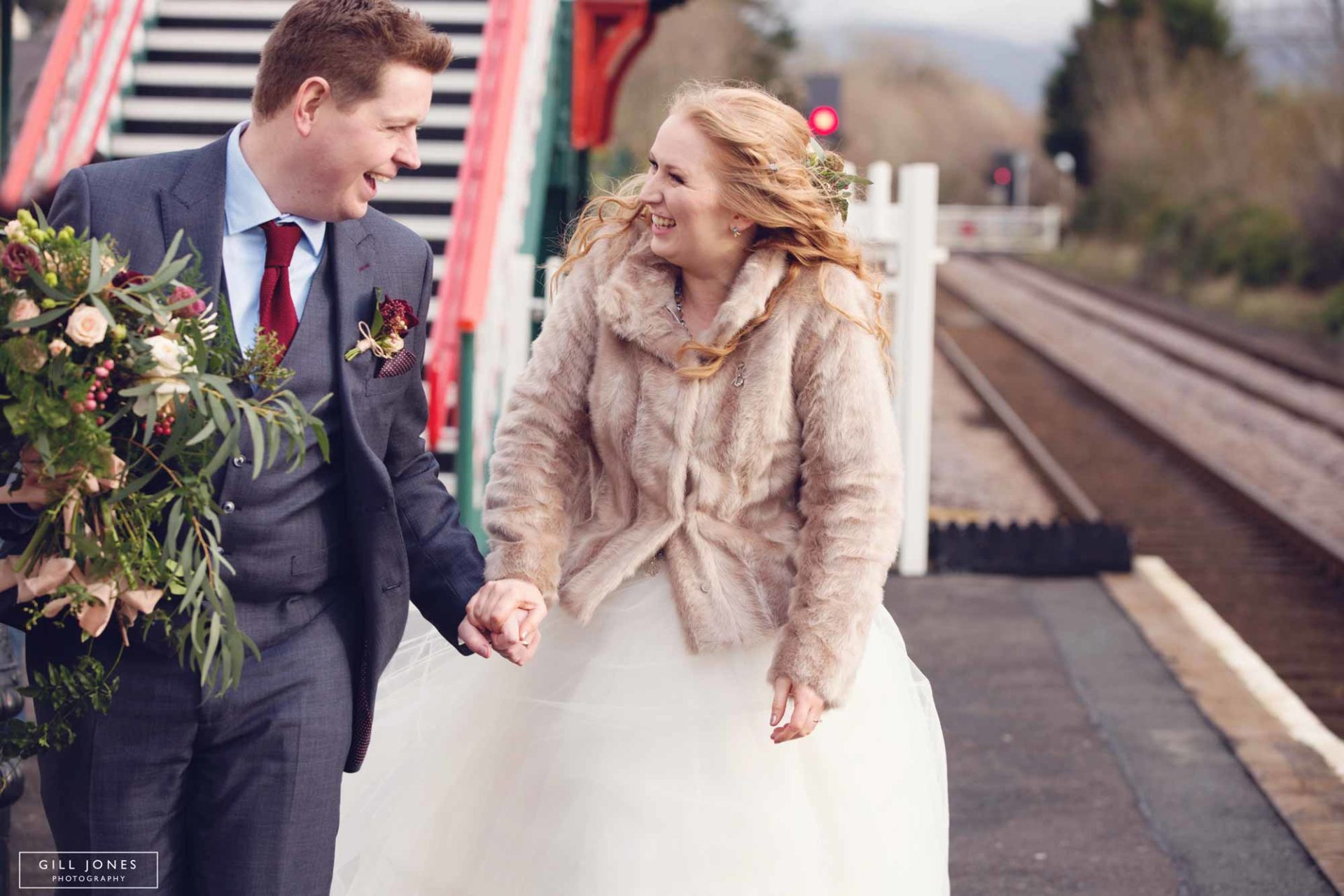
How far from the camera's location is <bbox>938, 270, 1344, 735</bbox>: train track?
8.41 m

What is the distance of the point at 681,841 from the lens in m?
2.86

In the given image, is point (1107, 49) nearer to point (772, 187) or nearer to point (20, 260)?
point (772, 187)

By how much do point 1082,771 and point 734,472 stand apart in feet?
10.2

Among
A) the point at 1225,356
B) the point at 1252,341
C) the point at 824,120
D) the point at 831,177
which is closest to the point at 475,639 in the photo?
the point at 831,177

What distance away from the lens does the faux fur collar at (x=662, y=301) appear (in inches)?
119

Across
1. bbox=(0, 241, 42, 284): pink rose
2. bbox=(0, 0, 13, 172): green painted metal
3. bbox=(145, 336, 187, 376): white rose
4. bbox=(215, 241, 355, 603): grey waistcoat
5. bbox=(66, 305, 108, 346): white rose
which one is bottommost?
bbox=(215, 241, 355, 603): grey waistcoat

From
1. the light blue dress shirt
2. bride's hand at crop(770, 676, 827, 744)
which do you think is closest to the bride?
bride's hand at crop(770, 676, 827, 744)

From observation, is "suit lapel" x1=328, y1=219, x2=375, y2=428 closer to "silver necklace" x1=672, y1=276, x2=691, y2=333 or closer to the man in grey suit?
the man in grey suit

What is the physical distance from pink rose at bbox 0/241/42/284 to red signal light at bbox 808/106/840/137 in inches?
251

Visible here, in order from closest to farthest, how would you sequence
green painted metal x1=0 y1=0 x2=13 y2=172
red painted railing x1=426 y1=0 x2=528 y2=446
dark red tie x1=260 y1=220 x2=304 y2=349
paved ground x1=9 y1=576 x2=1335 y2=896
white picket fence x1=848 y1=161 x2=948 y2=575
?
dark red tie x1=260 y1=220 x2=304 y2=349 < paved ground x1=9 y1=576 x2=1335 y2=896 < red painted railing x1=426 y1=0 x2=528 y2=446 < white picket fence x1=848 y1=161 x2=948 y2=575 < green painted metal x1=0 y1=0 x2=13 y2=172

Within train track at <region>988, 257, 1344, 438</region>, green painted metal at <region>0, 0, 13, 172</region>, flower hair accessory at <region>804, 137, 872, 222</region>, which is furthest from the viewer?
train track at <region>988, 257, 1344, 438</region>

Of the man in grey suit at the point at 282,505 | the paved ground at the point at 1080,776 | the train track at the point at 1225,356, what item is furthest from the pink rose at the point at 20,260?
the train track at the point at 1225,356

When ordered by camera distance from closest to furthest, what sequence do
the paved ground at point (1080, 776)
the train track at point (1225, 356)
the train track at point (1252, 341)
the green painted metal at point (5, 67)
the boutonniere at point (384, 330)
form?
the boutonniere at point (384, 330) → the paved ground at point (1080, 776) → the green painted metal at point (5, 67) → the train track at point (1225, 356) → the train track at point (1252, 341)

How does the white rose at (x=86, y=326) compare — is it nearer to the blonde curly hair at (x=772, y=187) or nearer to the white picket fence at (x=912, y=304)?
the blonde curly hair at (x=772, y=187)
